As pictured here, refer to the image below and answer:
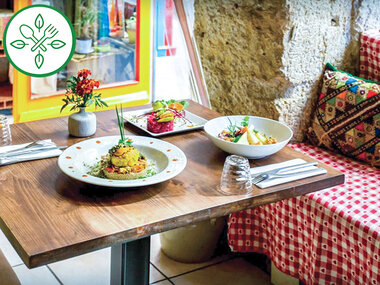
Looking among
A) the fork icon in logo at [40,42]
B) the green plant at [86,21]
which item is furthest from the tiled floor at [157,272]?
the green plant at [86,21]

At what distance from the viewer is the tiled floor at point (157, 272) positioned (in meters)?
2.38

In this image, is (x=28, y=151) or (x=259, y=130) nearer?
(x=28, y=151)

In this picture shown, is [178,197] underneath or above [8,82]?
above

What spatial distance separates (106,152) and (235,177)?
0.46 metres

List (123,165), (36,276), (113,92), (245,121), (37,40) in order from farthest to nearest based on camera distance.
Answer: (113,92), (37,40), (36,276), (245,121), (123,165)

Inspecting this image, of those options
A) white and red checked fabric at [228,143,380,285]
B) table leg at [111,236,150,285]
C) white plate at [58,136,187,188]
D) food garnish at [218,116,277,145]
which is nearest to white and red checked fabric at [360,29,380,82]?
white and red checked fabric at [228,143,380,285]

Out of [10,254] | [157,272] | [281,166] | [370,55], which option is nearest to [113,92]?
[10,254]

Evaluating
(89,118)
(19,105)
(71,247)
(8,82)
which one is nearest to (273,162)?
(89,118)

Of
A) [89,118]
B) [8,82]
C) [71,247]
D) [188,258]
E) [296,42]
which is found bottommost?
[188,258]

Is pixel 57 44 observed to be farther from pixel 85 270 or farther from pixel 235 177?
pixel 235 177

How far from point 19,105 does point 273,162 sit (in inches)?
81.1

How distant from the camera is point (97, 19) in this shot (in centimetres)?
360

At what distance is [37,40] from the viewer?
2803 millimetres

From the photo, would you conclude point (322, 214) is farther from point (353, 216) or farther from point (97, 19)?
point (97, 19)
